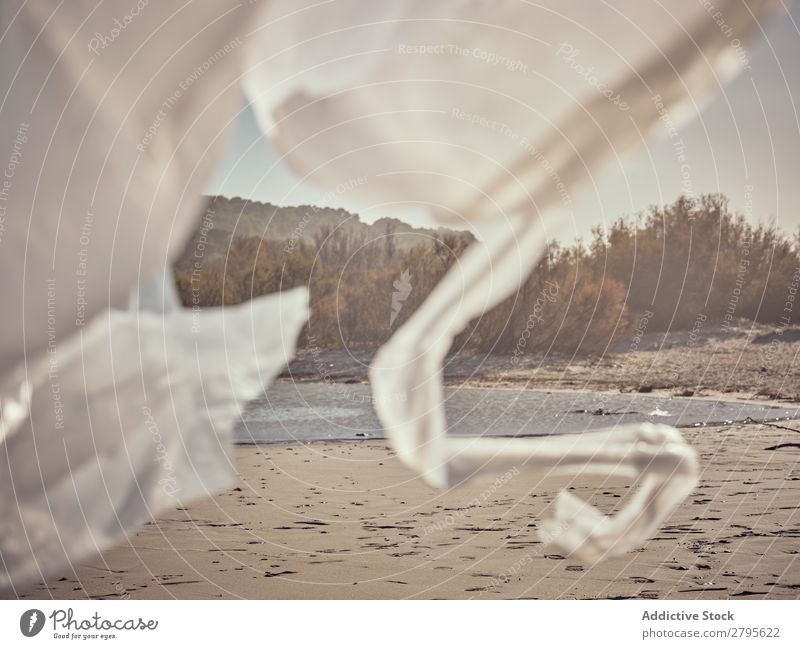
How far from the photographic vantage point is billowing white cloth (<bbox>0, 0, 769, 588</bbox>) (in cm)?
469

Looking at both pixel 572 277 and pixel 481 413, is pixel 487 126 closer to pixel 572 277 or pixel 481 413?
pixel 572 277

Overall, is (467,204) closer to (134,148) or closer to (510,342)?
(510,342)

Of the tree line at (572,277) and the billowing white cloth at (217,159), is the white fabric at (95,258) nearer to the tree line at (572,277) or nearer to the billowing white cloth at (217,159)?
the billowing white cloth at (217,159)

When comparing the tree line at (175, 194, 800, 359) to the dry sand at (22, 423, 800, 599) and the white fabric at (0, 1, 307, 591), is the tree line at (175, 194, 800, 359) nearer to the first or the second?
the white fabric at (0, 1, 307, 591)

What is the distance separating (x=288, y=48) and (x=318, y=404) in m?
2.21

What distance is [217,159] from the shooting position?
5.02m

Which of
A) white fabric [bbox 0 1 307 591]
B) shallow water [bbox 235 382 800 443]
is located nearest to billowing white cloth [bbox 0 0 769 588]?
white fabric [bbox 0 1 307 591]

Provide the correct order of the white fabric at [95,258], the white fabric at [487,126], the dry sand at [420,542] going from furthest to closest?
the white fabric at [487,126] < the white fabric at [95,258] < the dry sand at [420,542]

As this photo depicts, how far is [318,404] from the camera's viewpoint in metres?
5.20

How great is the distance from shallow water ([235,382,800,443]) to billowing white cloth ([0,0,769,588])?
0.12 metres

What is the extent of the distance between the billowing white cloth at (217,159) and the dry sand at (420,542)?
0.15 m

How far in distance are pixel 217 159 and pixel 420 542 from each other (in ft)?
8.63

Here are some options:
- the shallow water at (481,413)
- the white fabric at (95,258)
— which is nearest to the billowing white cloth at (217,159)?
the white fabric at (95,258)

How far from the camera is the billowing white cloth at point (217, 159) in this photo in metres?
4.69
